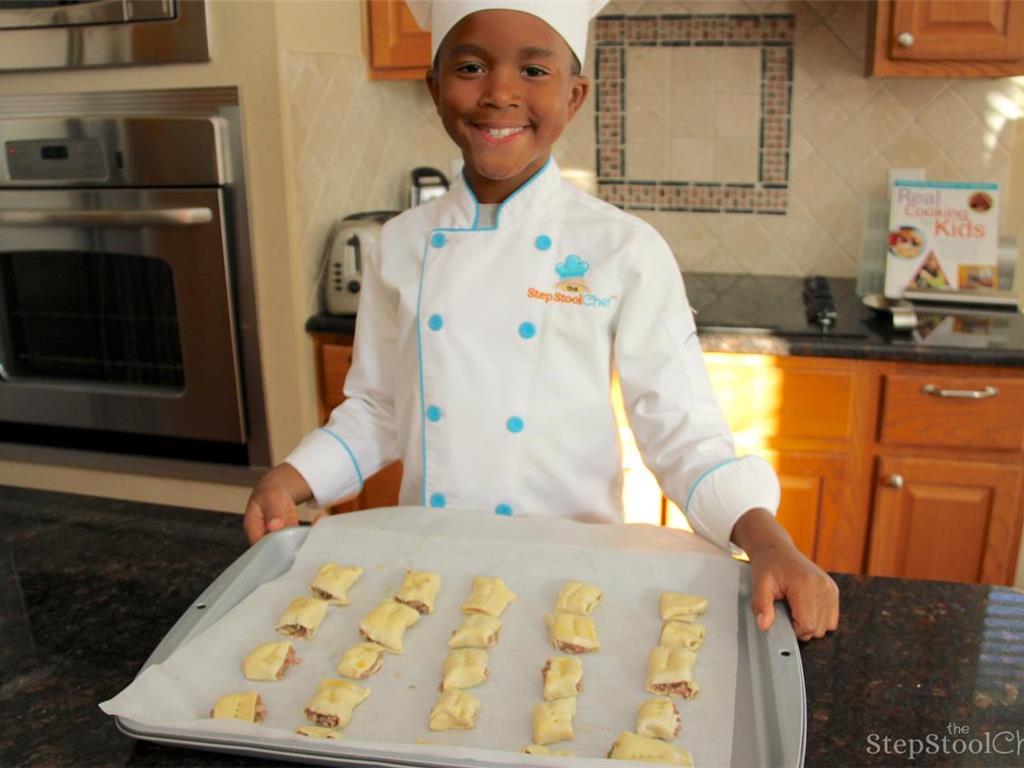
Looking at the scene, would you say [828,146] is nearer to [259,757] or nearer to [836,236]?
[836,236]

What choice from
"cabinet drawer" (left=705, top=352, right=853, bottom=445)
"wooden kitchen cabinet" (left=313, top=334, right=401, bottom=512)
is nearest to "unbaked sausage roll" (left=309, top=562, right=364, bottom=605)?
"wooden kitchen cabinet" (left=313, top=334, right=401, bottom=512)

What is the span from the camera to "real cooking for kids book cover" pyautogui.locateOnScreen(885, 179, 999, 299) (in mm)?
2088

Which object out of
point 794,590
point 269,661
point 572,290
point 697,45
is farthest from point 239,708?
point 697,45

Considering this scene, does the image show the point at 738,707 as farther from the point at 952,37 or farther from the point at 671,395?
the point at 952,37

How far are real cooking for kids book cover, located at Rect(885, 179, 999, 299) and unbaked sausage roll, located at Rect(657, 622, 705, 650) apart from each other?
1535mm

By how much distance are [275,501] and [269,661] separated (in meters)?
0.25

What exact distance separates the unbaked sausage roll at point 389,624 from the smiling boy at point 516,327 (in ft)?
0.63

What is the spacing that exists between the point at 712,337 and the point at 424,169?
902mm

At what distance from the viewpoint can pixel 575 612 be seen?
0.81 meters

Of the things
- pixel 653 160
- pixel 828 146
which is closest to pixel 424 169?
pixel 653 160

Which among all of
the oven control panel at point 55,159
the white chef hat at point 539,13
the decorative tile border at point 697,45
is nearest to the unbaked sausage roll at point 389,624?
the white chef hat at point 539,13

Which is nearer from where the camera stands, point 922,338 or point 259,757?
point 259,757

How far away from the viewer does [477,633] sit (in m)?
0.79

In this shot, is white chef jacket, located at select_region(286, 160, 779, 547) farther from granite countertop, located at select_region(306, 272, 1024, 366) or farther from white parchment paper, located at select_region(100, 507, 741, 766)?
granite countertop, located at select_region(306, 272, 1024, 366)
